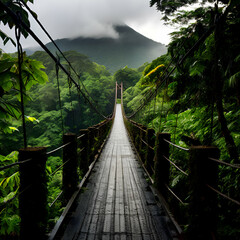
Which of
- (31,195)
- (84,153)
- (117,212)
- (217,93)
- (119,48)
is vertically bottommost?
(117,212)

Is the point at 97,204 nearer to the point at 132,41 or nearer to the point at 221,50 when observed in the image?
the point at 221,50

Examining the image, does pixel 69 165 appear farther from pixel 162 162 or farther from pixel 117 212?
pixel 162 162

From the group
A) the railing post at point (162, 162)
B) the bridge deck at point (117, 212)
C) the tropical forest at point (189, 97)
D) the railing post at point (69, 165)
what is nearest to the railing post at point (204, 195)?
the tropical forest at point (189, 97)

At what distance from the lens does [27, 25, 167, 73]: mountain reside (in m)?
89.0

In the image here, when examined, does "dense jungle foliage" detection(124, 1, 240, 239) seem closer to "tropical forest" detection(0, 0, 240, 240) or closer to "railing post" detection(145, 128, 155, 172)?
"tropical forest" detection(0, 0, 240, 240)

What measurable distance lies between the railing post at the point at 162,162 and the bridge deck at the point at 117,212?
21 centimetres

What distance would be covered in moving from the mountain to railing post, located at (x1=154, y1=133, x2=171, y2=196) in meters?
81.1

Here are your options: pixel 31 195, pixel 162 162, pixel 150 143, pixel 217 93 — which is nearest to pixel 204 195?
pixel 217 93

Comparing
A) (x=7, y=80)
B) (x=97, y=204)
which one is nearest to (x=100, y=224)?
(x=97, y=204)

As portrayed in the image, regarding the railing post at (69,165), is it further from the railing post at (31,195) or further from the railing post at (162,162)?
the railing post at (162,162)

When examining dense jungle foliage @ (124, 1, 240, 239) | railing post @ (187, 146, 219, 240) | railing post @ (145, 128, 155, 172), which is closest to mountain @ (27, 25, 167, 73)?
railing post @ (145, 128, 155, 172)

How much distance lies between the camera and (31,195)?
3.68ft

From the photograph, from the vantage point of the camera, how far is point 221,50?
1650 millimetres

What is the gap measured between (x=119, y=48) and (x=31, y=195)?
396 ft
